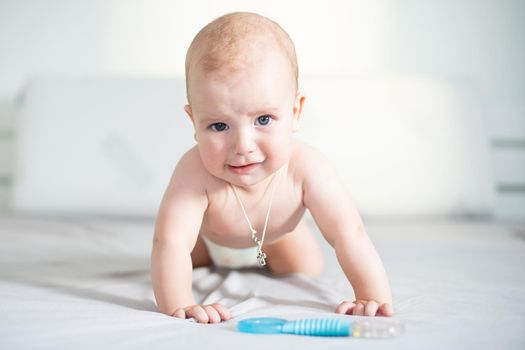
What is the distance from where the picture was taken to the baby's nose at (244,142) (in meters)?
1.00

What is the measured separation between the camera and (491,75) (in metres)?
2.71

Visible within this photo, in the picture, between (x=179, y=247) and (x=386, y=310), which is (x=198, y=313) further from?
(x=386, y=310)

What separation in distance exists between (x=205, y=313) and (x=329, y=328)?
0.67ft

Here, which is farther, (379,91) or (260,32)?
(379,91)

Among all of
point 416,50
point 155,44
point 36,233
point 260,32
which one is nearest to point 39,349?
point 260,32

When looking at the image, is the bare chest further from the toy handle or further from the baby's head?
the toy handle

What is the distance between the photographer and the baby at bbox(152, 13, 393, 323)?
0.99 m

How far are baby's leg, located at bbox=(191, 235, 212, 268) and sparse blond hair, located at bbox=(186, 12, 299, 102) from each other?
0.46 m

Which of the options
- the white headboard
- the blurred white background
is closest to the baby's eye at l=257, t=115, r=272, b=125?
the white headboard

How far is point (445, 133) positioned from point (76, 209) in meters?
1.30

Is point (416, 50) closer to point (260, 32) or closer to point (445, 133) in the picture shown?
point (445, 133)

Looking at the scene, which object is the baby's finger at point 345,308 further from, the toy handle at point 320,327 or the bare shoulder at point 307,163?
the bare shoulder at point 307,163

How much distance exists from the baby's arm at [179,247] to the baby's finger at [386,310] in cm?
24

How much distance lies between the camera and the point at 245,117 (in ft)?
3.27
